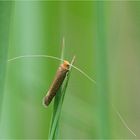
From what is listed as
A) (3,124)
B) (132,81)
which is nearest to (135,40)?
(132,81)

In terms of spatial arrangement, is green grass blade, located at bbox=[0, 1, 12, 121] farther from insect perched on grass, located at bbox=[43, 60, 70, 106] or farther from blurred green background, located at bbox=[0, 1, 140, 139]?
insect perched on grass, located at bbox=[43, 60, 70, 106]

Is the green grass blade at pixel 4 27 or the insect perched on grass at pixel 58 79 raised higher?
the green grass blade at pixel 4 27

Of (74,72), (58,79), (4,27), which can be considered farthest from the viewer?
(74,72)

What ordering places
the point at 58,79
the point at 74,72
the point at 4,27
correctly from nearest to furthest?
the point at 4,27 → the point at 58,79 → the point at 74,72

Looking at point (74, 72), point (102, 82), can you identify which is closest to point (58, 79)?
point (102, 82)

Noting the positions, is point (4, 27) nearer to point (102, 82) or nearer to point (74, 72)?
point (102, 82)

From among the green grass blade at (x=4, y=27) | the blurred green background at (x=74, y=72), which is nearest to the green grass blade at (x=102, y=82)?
the blurred green background at (x=74, y=72)

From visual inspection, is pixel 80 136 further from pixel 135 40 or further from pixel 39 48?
pixel 135 40

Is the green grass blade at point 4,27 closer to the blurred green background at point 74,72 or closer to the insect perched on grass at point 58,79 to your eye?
the blurred green background at point 74,72
